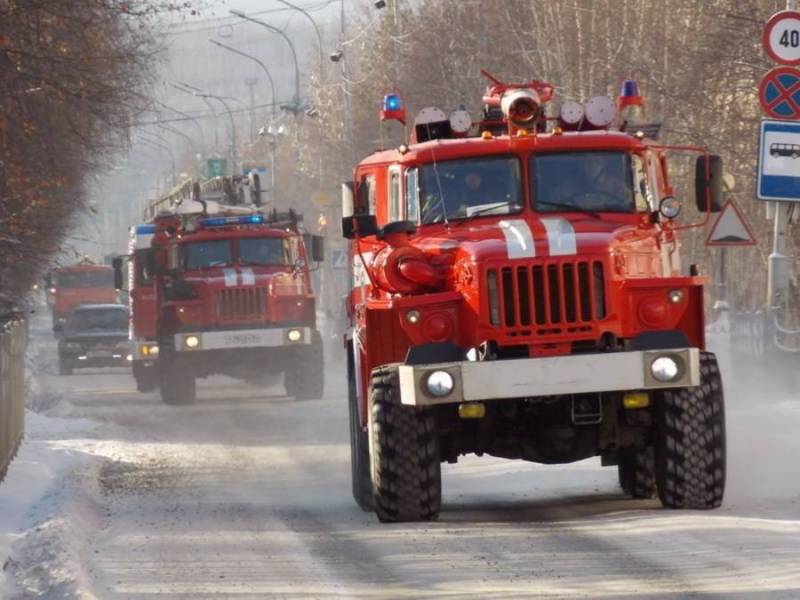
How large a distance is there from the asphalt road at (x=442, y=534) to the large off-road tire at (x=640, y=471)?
0.19m

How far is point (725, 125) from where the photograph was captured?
122ft

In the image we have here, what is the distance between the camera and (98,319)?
45.6 metres

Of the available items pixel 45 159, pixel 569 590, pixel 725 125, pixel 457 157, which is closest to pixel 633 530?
pixel 569 590

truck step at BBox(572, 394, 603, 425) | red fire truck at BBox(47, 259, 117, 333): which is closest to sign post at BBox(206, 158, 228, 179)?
red fire truck at BBox(47, 259, 117, 333)

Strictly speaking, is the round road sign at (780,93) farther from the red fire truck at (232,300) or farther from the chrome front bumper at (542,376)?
the red fire truck at (232,300)

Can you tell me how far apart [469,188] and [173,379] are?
54.6 ft

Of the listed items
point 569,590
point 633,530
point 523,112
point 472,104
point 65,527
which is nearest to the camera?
point 569,590

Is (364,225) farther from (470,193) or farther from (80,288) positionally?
(80,288)

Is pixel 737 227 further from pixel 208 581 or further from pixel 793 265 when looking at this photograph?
pixel 208 581

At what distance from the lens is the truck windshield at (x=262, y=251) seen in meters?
28.5

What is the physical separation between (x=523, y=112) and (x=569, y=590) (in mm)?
4760

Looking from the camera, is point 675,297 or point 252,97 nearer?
point 675,297

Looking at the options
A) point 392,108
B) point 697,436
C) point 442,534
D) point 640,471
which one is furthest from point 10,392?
point 697,436

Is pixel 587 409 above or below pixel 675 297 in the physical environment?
below
